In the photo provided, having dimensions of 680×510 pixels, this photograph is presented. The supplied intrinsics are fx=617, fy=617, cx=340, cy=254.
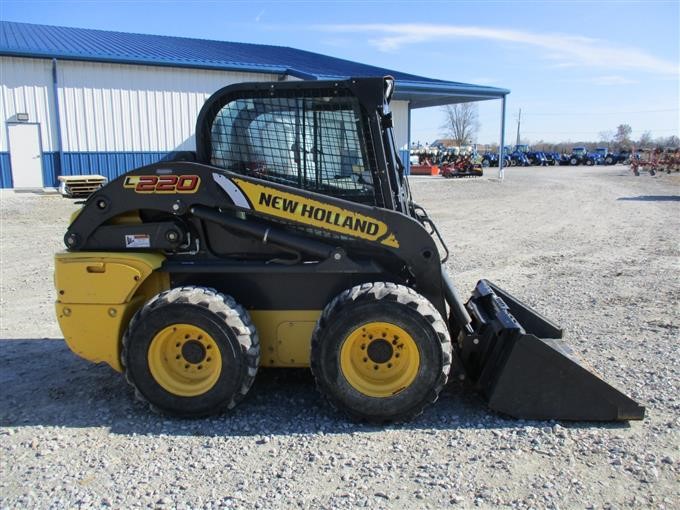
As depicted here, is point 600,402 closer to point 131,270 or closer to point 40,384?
point 131,270

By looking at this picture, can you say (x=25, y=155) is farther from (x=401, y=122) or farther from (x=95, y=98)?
(x=401, y=122)

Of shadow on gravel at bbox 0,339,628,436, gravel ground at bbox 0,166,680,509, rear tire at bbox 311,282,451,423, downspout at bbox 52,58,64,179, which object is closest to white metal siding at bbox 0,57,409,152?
downspout at bbox 52,58,64,179

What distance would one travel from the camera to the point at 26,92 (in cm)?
1983

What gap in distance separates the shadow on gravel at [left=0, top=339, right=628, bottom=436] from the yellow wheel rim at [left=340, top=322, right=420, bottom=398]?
28 cm

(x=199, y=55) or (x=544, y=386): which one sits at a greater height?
(x=199, y=55)

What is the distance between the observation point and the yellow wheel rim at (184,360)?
168 inches

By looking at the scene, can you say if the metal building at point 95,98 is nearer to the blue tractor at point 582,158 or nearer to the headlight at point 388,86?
the headlight at point 388,86

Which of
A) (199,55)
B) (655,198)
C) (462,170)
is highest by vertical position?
(199,55)

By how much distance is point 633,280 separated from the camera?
8.78 meters

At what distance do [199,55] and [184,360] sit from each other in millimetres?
21587

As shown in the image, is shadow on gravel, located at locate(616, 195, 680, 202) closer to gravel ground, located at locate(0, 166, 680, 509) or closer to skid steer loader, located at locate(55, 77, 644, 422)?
gravel ground, located at locate(0, 166, 680, 509)

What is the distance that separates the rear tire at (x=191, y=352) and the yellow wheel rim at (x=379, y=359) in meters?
0.66

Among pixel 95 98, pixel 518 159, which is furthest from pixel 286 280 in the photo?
pixel 518 159

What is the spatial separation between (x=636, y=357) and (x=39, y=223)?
1312 centimetres
